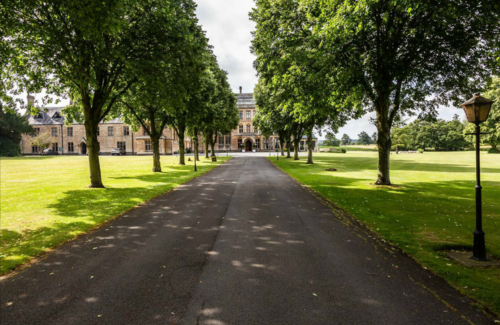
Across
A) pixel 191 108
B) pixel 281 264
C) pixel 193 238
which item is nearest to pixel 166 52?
pixel 191 108

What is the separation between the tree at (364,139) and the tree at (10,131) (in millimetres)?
166163

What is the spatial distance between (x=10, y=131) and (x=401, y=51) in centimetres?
7654

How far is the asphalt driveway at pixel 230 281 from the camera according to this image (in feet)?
11.5

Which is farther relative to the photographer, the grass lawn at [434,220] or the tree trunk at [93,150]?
the tree trunk at [93,150]

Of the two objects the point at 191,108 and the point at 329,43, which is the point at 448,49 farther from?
the point at 191,108

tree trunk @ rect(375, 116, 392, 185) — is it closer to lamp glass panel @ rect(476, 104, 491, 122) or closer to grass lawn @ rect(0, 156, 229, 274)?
lamp glass panel @ rect(476, 104, 491, 122)

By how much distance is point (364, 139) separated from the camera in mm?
166375

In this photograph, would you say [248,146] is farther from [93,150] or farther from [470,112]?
[470,112]

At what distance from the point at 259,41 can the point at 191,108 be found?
832 cm

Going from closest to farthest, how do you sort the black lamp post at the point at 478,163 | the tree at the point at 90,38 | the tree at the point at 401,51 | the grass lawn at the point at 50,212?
the black lamp post at the point at 478,163
the grass lawn at the point at 50,212
the tree at the point at 90,38
the tree at the point at 401,51

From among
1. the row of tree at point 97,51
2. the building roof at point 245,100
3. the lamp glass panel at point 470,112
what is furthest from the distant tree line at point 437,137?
the lamp glass panel at point 470,112

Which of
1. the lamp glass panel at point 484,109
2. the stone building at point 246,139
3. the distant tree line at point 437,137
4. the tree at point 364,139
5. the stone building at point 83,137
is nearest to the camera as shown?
the lamp glass panel at point 484,109

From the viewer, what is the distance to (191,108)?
2103cm

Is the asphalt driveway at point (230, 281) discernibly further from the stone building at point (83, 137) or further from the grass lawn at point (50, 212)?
the stone building at point (83, 137)
